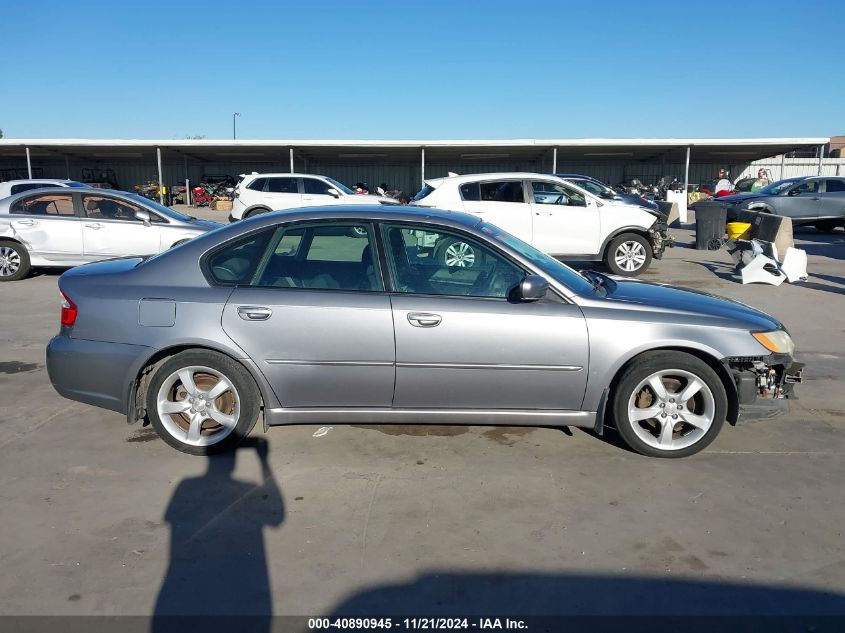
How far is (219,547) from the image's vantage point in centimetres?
359

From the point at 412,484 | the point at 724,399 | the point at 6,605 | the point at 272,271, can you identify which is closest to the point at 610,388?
the point at 724,399

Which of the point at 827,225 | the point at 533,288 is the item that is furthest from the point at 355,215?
the point at 827,225

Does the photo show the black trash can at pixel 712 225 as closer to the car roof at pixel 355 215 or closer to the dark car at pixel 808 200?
the dark car at pixel 808 200

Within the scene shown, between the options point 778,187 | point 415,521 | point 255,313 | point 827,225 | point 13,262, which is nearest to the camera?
point 415,521

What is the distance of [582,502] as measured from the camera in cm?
403

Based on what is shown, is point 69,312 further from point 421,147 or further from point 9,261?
point 421,147

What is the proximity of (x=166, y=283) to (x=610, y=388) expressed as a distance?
2.93 m

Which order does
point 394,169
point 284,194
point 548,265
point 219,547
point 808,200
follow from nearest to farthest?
point 219,547, point 548,265, point 284,194, point 808,200, point 394,169

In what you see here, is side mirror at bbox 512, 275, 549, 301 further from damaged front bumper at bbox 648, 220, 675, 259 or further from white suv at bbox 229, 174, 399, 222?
white suv at bbox 229, 174, 399, 222

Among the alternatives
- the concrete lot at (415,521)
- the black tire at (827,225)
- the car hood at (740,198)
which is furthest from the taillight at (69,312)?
the black tire at (827,225)

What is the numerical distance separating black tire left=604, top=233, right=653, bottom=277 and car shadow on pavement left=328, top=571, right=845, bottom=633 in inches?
384

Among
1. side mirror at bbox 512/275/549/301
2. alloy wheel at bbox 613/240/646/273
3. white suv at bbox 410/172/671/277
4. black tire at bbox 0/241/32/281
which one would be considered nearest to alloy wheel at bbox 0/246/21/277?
black tire at bbox 0/241/32/281

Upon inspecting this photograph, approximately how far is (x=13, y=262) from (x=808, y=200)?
65.4ft

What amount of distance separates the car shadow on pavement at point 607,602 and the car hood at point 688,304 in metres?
1.85
